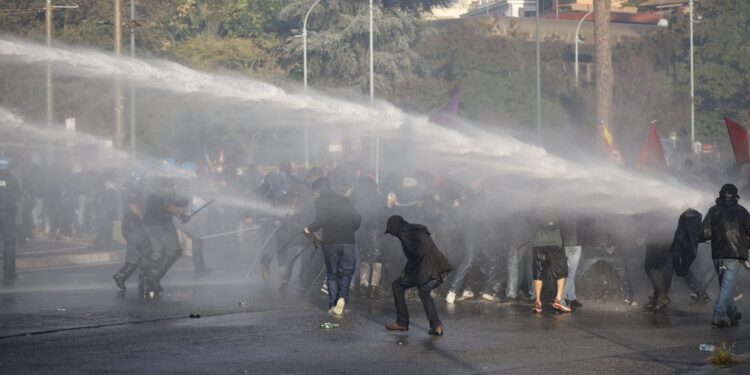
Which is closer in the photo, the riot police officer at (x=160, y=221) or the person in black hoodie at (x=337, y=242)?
the person in black hoodie at (x=337, y=242)

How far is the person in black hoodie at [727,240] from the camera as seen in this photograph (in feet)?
45.6

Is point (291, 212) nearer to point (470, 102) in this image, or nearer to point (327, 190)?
point (327, 190)

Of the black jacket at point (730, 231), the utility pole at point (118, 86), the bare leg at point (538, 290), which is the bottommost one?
the bare leg at point (538, 290)

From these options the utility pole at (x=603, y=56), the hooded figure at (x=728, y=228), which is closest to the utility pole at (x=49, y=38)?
the utility pole at (x=603, y=56)

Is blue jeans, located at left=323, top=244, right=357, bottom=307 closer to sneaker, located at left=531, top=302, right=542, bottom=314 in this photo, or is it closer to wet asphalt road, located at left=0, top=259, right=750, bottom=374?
wet asphalt road, located at left=0, top=259, right=750, bottom=374

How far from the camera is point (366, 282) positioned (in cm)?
1798

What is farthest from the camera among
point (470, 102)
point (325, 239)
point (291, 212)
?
point (470, 102)

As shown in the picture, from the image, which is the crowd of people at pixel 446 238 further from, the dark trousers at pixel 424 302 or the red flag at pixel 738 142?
the red flag at pixel 738 142

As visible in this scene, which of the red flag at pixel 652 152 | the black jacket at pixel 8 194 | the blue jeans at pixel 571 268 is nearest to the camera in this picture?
the blue jeans at pixel 571 268

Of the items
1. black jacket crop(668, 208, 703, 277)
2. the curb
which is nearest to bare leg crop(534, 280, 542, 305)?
black jacket crop(668, 208, 703, 277)

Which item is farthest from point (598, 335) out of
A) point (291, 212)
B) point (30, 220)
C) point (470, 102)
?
point (470, 102)

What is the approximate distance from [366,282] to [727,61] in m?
48.0

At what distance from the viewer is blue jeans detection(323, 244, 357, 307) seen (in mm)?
15289

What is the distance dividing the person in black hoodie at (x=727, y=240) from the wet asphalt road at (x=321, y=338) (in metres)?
0.36
